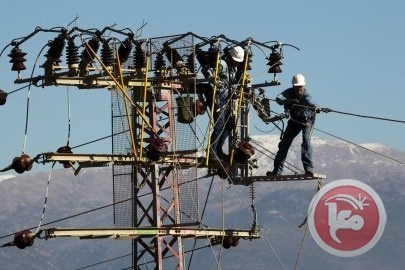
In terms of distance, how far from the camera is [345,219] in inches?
2041

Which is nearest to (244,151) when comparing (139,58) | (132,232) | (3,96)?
(132,232)

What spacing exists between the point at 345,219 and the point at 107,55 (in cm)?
914

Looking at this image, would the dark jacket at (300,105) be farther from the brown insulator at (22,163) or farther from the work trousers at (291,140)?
the brown insulator at (22,163)

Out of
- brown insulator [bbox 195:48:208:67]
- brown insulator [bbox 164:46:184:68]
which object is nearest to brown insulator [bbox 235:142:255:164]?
brown insulator [bbox 195:48:208:67]

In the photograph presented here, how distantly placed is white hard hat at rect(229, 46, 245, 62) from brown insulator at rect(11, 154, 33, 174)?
7.38 m

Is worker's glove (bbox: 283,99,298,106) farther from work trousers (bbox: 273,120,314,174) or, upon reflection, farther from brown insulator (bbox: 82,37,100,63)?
brown insulator (bbox: 82,37,100,63)

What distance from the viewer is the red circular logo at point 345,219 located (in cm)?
5022

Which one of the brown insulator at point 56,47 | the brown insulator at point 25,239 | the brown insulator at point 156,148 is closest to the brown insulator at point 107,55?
the brown insulator at point 56,47

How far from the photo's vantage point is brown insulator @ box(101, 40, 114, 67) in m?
52.1

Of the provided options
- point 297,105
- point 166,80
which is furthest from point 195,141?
point 297,105

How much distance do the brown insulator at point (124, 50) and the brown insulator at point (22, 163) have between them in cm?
438

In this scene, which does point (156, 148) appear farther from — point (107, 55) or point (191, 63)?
point (191, 63)

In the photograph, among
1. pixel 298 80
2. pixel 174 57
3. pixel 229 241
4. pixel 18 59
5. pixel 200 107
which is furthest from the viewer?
pixel 229 241

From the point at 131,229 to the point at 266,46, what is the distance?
23.9 feet
